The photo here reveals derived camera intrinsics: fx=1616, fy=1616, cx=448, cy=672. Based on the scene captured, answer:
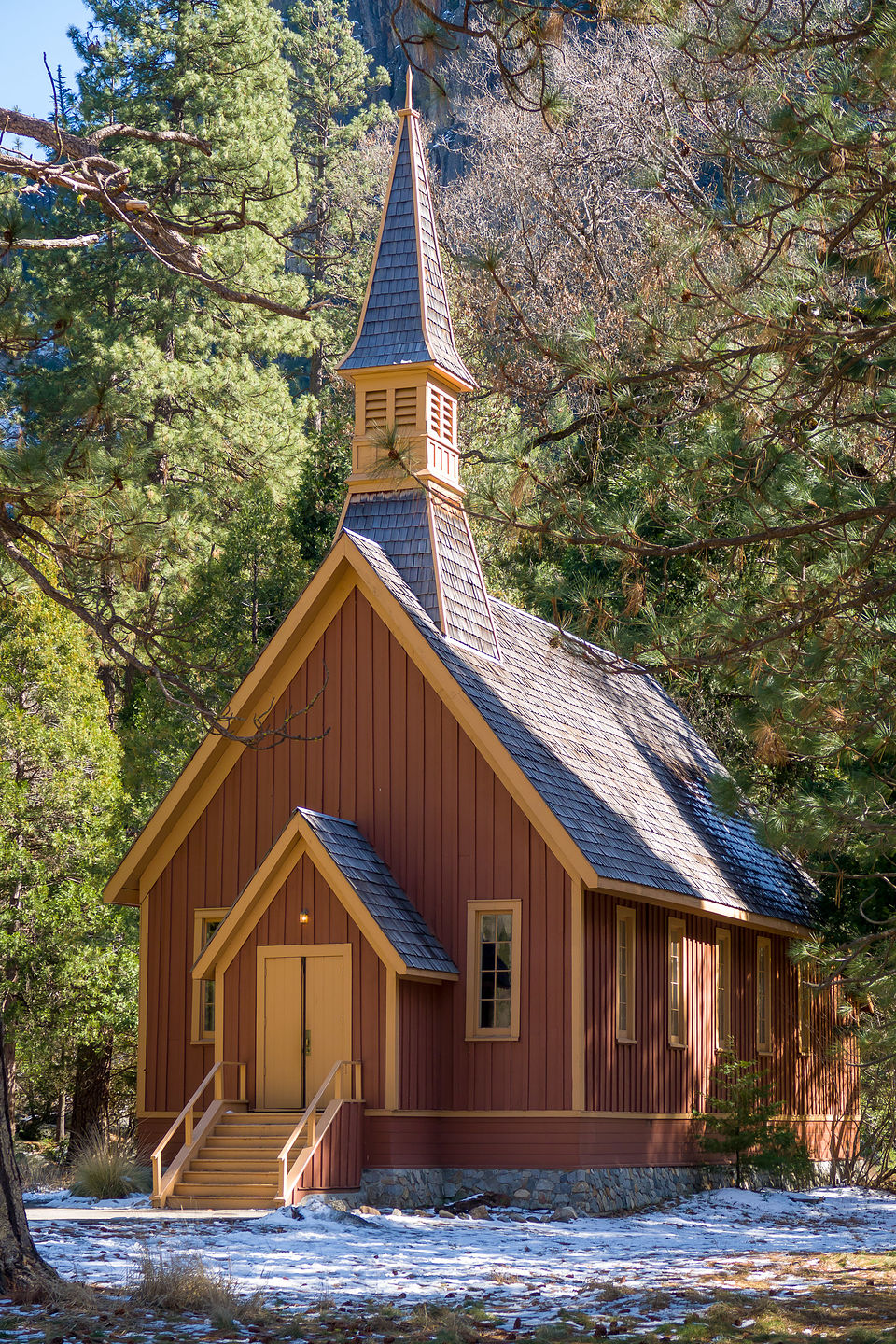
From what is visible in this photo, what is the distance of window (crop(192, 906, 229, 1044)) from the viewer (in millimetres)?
18984

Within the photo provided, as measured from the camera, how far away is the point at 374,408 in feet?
66.9

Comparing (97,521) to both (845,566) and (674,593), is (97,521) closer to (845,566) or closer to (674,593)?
(845,566)

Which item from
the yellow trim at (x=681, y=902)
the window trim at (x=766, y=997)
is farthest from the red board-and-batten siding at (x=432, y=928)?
the window trim at (x=766, y=997)

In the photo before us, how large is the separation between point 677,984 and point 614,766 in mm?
2840

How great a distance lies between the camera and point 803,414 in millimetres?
9789

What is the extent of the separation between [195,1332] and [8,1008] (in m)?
14.2

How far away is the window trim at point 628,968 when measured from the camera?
17875 millimetres

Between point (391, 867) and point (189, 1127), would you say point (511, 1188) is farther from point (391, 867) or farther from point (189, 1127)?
point (391, 867)

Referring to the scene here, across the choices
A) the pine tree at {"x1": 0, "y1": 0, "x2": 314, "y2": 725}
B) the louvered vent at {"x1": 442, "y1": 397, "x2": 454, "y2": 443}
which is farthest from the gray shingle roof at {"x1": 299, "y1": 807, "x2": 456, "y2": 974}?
the pine tree at {"x1": 0, "y1": 0, "x2": 314, "y2": 725}

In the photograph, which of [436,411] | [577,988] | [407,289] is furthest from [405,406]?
[577,988]

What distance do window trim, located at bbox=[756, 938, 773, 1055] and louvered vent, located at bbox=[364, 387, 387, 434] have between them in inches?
353

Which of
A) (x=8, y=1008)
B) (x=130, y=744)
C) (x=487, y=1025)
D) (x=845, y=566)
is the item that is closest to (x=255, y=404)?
(x=130, y=744)

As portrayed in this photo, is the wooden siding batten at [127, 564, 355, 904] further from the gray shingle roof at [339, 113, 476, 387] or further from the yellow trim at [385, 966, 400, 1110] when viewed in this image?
the yellow trim at [385, 966, 400, 1110]

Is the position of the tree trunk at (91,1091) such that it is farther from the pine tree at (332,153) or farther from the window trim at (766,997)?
the pine tree at (332,153)
